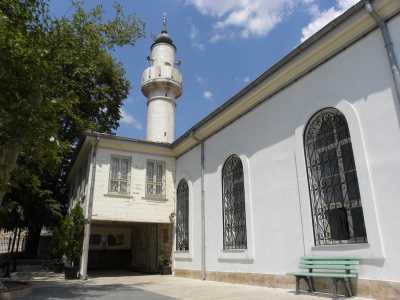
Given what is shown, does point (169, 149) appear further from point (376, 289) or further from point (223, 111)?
point (376, 289)

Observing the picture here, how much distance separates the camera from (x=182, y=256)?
496 inches

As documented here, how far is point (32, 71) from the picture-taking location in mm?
6910

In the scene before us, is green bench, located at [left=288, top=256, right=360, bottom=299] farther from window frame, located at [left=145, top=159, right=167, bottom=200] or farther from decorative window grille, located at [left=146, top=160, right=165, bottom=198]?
decorative window grille, located at [left=146, top=160, right=165, bottom=198]

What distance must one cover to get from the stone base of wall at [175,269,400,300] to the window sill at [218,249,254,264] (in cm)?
36

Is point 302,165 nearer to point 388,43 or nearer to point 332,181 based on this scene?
point 332,181

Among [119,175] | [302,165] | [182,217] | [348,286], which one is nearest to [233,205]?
[302,165]

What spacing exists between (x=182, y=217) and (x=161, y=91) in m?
9.74

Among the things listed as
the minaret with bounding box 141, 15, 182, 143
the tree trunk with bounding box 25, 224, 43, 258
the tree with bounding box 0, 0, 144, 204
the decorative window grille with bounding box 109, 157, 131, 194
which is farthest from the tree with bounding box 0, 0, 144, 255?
the tree trunk with bounding box 25, 224, 43, 258

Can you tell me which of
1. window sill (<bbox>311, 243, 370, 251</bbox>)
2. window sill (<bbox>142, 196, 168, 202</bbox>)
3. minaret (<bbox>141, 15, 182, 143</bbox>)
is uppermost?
minaret (<bbox>141, 15, 182, 143</bbox>)

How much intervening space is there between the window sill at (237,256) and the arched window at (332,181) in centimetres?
245

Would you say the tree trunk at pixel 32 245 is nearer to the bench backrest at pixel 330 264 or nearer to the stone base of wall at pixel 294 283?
the stone base of wall at pixel 294 283

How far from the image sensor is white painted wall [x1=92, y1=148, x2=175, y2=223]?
12.7 metres

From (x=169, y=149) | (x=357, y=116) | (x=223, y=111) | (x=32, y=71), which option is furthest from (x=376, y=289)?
(x=169, y=149)

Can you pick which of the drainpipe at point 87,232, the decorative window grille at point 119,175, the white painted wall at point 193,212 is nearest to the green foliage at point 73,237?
the drainpipe at point 87,232
